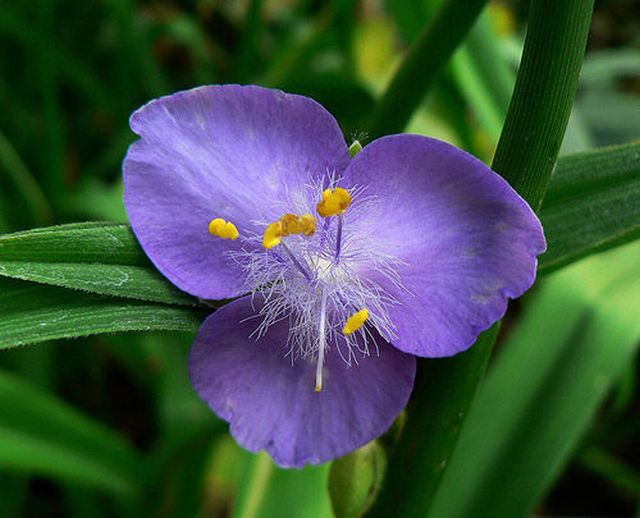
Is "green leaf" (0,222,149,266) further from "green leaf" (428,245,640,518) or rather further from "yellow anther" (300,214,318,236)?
"green leaf" (428,245,640,518)

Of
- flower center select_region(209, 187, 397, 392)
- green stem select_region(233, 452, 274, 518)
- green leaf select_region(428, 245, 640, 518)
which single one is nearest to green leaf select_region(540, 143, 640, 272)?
flower center select_region(209, 187, 397, 392)

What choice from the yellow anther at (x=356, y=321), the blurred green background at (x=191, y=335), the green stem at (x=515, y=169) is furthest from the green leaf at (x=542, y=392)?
the yellow anther at (x=356, y=321)

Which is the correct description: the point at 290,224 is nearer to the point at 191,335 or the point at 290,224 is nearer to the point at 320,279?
the point at 320,279

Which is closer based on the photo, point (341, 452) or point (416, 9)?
point (341, 452)

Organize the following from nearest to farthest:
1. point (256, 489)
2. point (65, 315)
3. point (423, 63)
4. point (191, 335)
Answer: point (65, 315)
point (423, 63)
point (256, 489)
point (191, 335)

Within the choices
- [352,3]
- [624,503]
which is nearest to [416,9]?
[352,3]

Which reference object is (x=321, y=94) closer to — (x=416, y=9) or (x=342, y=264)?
(x=416, y=9)

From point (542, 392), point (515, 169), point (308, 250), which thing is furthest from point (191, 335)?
point (515, 169)
